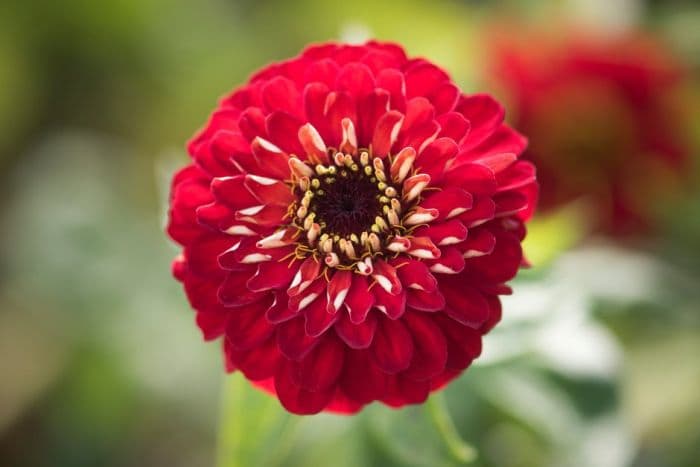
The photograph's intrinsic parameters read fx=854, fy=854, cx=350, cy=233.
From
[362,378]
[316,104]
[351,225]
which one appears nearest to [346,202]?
[351,225]

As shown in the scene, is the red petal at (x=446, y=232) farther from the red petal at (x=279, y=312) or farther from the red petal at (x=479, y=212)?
the red petal at (x=279, y=312)

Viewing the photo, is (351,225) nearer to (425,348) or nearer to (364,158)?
(364,158)

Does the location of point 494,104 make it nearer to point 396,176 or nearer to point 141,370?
point 396,176

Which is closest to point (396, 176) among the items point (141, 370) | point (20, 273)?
point (141, 370)

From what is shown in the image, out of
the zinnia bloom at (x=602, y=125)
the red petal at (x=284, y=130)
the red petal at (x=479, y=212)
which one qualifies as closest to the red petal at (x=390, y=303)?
the red petal at (x=479, y=212)

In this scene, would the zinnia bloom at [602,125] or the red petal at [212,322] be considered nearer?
the red petal at [212,322]
